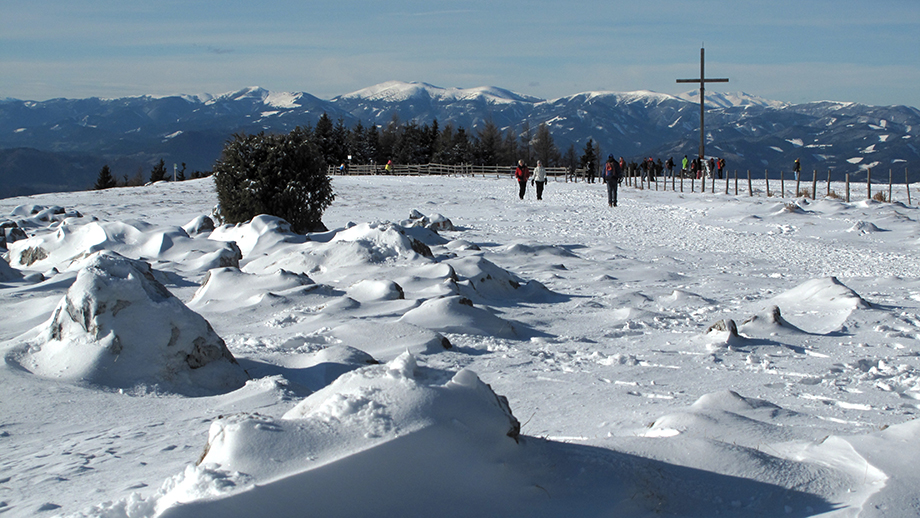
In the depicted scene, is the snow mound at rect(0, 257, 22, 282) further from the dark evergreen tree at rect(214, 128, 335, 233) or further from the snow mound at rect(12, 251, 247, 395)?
the dark evergreen tree at rect(214, 128, 335, 233)

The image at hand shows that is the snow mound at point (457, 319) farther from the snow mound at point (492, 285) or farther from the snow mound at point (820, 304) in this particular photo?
the snow mound at point (820, 304)

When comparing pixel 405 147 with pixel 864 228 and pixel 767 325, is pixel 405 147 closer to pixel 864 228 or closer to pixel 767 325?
pixel 864 228

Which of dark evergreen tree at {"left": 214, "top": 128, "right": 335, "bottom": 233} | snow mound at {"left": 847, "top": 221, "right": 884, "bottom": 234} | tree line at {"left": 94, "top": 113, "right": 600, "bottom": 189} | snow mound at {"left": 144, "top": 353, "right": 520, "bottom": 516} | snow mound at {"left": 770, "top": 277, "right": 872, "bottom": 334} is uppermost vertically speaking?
tree line at {"left": 94, "top": 113, "right": 600, "bottom": 189}

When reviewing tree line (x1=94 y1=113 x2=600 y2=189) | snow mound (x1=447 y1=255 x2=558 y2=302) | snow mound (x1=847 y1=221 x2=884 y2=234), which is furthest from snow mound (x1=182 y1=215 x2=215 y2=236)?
tree line (x1=94 y1=113 x2=600 y2=189)

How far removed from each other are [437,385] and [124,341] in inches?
95.5

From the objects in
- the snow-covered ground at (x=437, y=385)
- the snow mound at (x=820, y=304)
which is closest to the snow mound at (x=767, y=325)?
the snow-covered ground at (x=437, y=385)

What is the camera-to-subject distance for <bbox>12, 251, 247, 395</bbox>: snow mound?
13.6ft

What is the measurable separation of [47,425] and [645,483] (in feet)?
9.31

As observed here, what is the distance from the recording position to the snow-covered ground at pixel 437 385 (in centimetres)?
246

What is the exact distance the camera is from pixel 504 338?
20.4 ft

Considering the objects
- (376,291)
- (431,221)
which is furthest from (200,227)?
(376,291)

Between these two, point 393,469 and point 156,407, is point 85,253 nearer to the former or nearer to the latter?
point 156,407

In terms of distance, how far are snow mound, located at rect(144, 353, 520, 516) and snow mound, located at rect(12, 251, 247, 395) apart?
6.07ft

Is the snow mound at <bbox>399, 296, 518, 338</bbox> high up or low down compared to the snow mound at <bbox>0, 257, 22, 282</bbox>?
down
